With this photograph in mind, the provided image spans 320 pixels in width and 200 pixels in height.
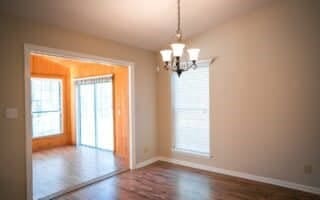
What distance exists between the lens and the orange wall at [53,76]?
20.9 ft

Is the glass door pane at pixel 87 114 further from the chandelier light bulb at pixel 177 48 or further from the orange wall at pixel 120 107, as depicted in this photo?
the chandelier light bulb at pixel 177 48

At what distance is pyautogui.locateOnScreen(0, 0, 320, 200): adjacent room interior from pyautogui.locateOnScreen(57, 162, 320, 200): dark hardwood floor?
0.06 ft

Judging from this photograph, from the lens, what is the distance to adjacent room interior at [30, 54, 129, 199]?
529 centimetres

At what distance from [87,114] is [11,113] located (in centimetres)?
399

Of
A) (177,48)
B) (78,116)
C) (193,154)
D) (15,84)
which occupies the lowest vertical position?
(193,154)

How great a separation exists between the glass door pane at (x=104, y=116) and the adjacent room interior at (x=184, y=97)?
83cm

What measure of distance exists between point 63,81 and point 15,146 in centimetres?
444

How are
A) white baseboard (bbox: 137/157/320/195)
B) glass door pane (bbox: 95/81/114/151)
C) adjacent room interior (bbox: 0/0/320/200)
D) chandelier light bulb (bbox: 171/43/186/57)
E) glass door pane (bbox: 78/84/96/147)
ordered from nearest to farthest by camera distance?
chandelier light bulb (bbox: 171/43/186/57), adjacent room interior (bbox: 0/0/320/200), white baseboard (bbox: 137/157/320/195), glass door pane (bbox: 95/81/114/151), glass door pane (bbox: 78/84/96/147)

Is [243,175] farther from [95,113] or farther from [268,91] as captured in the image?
[95,113]

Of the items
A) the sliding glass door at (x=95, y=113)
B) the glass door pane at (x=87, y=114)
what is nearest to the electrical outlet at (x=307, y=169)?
the sliding glass door at (x=95, y=113)

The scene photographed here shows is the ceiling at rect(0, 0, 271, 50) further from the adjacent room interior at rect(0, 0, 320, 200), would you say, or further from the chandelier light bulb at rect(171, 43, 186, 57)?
the chandelier light bulb at rect(171, 43, 186, 57)

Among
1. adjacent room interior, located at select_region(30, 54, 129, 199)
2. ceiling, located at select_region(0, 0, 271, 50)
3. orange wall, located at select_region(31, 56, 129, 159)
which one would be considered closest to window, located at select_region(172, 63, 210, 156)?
ceiling, located at select_region(0, 0, 271, 50)

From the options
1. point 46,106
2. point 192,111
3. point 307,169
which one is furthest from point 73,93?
point 307,169

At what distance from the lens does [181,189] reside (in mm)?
3627
